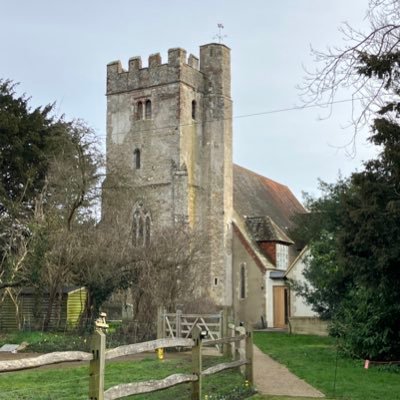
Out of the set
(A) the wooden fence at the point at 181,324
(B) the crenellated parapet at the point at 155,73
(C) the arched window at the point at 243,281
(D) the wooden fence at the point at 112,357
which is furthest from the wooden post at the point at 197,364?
(B) the crenellated parapet at the point at 155,73

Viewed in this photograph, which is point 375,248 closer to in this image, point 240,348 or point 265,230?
point 240,348

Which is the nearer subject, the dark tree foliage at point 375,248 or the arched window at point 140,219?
the dark tree foliage at point 375,248

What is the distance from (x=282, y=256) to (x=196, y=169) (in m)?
8.09

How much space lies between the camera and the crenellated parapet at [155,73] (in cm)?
4103

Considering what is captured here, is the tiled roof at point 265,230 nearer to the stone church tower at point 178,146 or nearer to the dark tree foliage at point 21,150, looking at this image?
the stone church tower at point 178,146

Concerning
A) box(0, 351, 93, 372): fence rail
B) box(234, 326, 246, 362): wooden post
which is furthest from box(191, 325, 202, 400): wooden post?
box(234, 326, 246, 362): wooden post

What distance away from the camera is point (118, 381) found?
13.2 metres

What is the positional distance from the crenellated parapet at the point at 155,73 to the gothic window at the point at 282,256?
1171cm

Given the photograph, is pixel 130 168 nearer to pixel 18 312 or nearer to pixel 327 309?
pixel 18 312

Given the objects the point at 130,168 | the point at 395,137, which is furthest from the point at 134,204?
the point at 395,137

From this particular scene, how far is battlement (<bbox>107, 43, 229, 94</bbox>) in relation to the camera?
4109 cm

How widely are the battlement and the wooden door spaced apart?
1406 centimetres

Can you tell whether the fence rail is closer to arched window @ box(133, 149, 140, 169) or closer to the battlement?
the battlement

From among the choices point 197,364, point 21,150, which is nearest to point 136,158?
point 21,150
